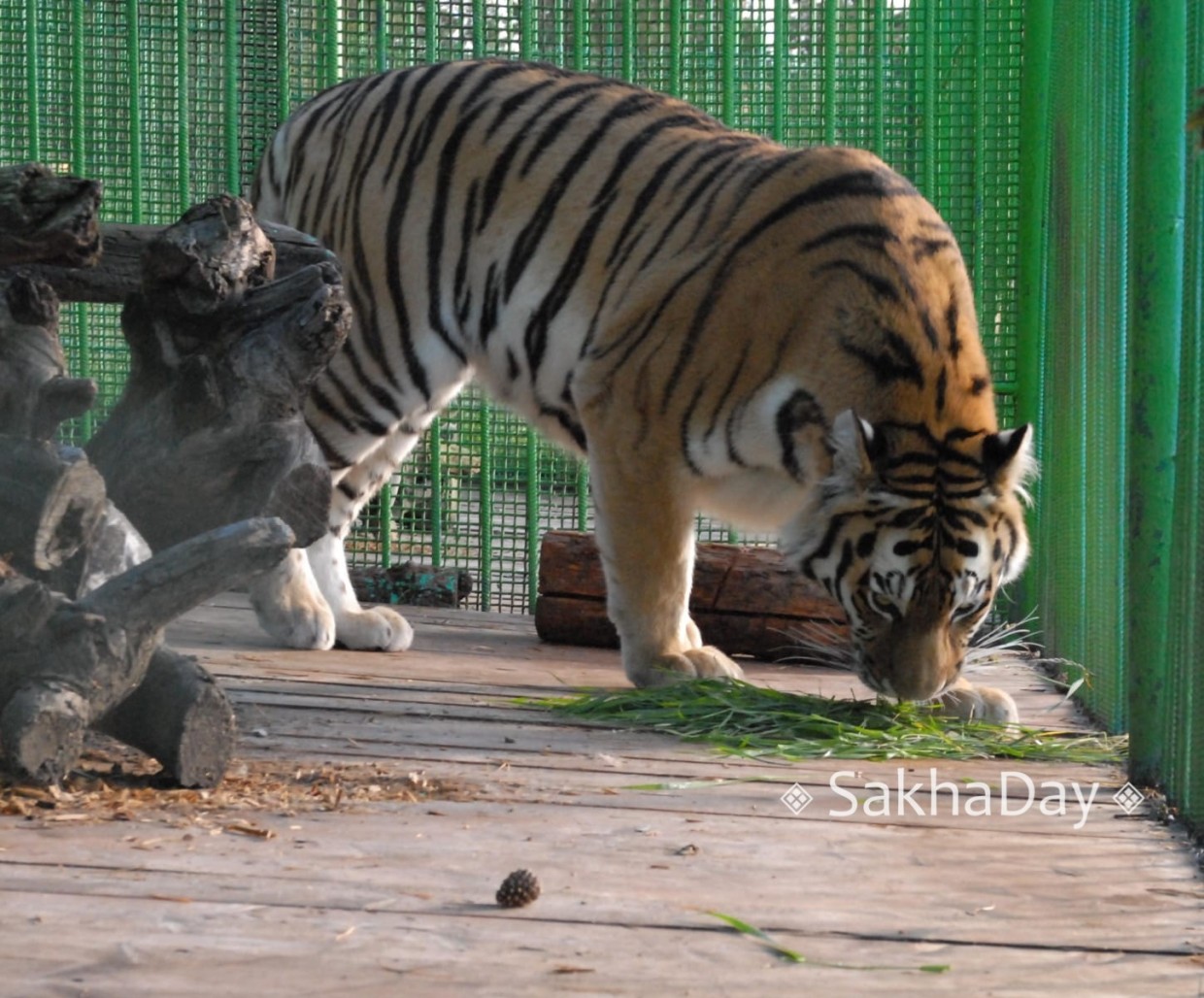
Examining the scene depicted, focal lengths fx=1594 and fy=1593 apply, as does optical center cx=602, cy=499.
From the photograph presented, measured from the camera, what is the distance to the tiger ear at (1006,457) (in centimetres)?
335

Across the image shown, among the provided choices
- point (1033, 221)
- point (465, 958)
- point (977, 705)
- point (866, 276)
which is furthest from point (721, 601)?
point (465, 958)

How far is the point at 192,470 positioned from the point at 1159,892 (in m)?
1.90

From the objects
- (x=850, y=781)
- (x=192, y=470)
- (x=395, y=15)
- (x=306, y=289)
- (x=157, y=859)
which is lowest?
(x=850, y=781)

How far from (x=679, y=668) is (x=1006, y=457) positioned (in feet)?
3.25

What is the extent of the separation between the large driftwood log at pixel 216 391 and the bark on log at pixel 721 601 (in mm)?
1763

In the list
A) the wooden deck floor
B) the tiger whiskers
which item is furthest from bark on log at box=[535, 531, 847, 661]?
the wooden deck floor

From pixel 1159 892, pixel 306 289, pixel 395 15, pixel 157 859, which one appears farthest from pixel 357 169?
pixel 1159 892

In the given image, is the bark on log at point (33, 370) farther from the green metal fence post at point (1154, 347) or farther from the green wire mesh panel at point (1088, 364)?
the green wire mesh panel at point (1088, 364)

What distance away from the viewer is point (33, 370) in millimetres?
2773

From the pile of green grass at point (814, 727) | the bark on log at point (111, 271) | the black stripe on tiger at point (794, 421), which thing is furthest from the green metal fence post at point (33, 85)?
the black stripe on tiger at point (794, 421)

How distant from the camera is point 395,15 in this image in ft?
19.1

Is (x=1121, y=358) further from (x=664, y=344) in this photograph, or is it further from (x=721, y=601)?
(x=721, y=601)

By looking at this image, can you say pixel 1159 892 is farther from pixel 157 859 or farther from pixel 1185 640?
pixel 157 859

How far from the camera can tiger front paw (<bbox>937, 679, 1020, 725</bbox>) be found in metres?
3.63
